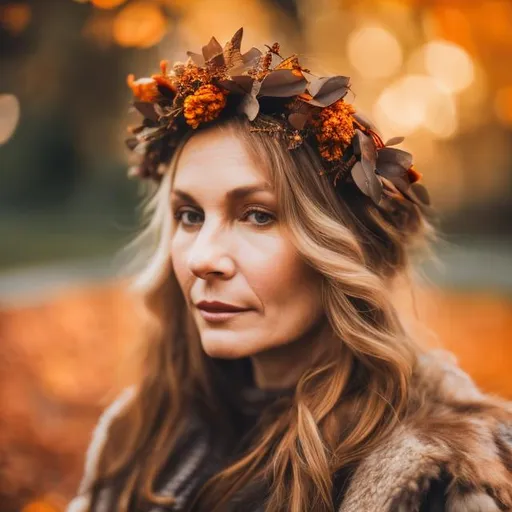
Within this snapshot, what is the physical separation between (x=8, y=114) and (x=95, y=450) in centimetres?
329

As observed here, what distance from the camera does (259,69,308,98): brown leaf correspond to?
1.56m

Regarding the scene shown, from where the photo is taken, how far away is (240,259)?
63.5 inches

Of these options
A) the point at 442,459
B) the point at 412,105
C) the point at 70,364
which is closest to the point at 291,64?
the point at 442,459

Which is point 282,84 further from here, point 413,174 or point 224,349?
point 224,349

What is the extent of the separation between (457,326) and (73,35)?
12.1 ft

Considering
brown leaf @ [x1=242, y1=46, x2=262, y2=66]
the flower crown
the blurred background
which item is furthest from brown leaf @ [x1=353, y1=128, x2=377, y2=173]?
the blurred background

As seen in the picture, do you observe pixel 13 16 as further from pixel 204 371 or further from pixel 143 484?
pixel 143 484

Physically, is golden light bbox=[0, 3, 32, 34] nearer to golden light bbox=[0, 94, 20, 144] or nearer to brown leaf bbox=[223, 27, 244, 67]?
golden light bbox=[0, 94, 20, 144]

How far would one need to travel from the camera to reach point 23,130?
498 centimetres

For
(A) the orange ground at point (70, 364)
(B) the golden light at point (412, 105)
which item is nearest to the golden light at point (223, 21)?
(B) the golden light at point (412, 105)

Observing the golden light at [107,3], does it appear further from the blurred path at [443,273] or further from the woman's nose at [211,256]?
the woman's nose at [211,256]

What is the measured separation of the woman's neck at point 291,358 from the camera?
5.80 feet

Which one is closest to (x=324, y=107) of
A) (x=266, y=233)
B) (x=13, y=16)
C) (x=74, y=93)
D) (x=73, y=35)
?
(x=266, y=233)

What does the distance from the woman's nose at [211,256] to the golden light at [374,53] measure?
3.02m
